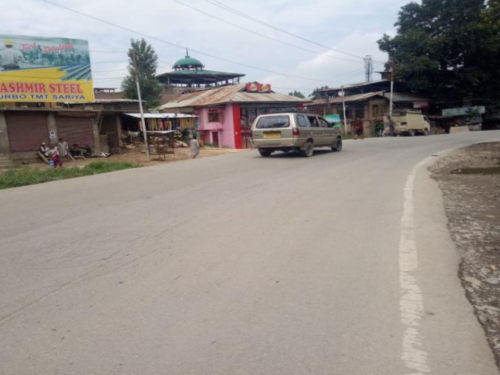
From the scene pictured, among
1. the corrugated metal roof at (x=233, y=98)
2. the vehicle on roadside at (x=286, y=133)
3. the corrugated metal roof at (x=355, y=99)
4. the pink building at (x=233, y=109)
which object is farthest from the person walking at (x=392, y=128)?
the vehicle on roadside at (x=286, y=133)

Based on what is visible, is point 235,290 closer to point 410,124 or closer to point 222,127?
point 222,127

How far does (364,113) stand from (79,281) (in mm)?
43525

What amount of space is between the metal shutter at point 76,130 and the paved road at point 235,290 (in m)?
17.4

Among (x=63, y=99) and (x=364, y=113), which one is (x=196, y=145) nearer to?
(x=63, y=99)

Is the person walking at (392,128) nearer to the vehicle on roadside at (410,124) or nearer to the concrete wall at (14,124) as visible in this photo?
the vehicle on roadside at (410,124)

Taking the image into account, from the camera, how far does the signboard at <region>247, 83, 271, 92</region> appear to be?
34844 millimetres

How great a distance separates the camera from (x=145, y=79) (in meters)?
41.0

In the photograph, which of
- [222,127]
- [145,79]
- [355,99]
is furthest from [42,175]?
[355,99]

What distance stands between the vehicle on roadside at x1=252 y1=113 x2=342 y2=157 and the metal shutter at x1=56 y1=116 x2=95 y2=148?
12.5m

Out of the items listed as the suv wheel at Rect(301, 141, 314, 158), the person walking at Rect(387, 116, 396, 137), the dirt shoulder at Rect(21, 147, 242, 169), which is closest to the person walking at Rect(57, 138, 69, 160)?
the dirt shoulder at Rect(21, 147, 242, 169)

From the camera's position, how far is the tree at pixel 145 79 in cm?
4084

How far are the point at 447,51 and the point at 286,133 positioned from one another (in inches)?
1487

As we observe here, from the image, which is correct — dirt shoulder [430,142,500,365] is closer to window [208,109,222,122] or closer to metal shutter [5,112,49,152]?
metal shutter [5,112,49,152]

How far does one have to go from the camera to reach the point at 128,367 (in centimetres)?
278
